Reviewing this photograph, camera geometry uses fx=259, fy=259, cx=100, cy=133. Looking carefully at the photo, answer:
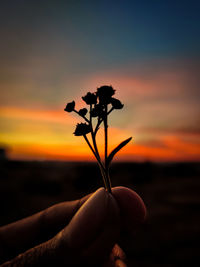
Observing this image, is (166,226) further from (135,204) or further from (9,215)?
(135,204)

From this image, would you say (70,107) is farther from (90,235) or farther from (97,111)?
(90,235)

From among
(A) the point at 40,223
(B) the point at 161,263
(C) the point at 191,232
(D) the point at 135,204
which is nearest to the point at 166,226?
(C) the point at 191,232

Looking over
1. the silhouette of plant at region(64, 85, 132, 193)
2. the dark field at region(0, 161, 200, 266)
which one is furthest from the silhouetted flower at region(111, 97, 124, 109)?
the dark field at region(0, 161, 200, 266)

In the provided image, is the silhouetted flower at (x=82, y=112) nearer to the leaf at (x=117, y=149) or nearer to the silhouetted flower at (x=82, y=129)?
the silhouetted flower at (x=82, y=129)

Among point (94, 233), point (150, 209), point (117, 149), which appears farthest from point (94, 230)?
point (150, 209)

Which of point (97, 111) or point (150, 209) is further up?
point (97, 111)

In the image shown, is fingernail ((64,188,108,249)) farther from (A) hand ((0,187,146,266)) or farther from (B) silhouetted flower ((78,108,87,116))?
(B) silhouetted flower ((78,108,87,116))

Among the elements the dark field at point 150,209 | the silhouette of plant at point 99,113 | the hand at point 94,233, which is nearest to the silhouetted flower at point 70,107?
the silhouette of plant at point 99,113
